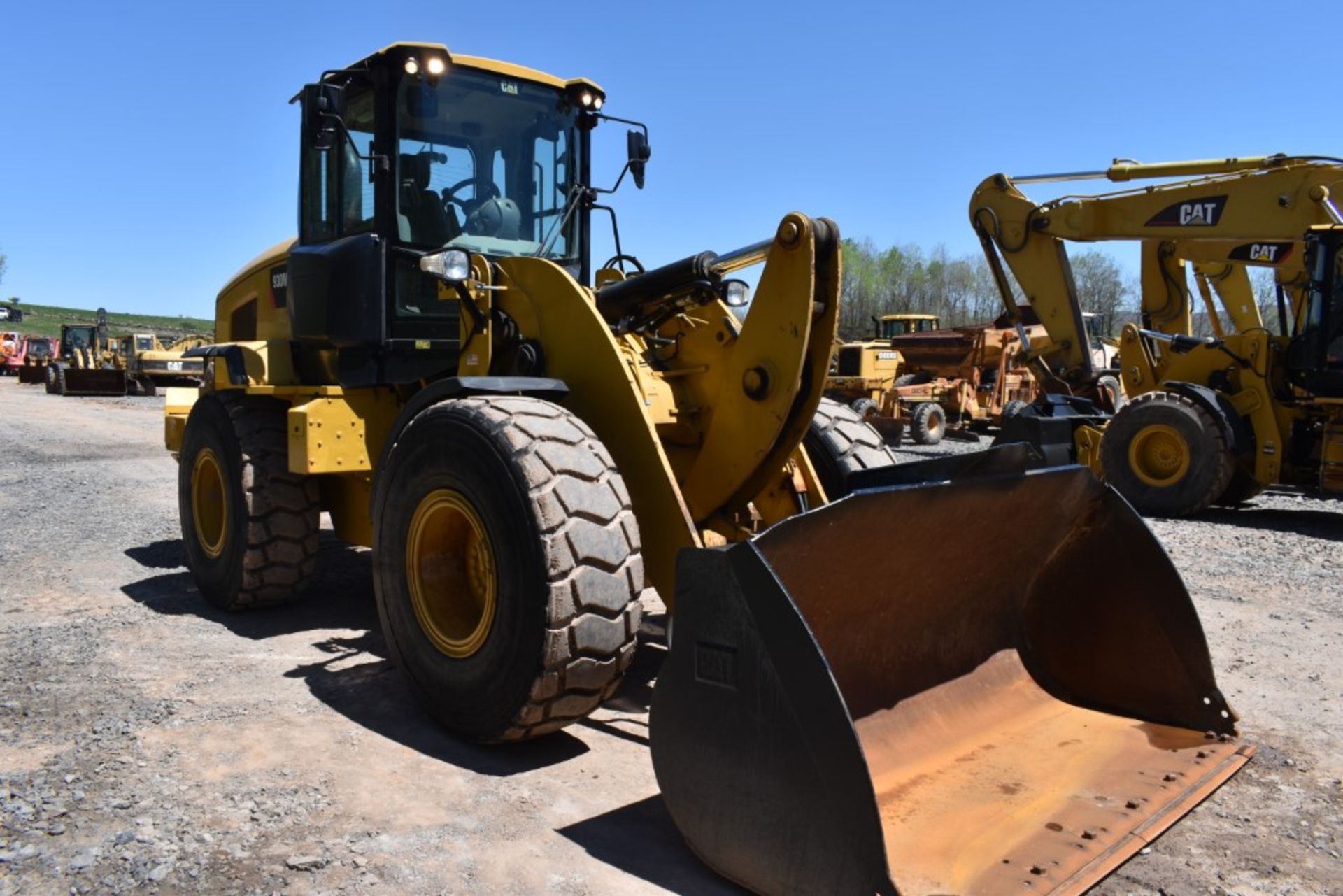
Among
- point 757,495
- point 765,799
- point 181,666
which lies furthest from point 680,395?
point 181,666

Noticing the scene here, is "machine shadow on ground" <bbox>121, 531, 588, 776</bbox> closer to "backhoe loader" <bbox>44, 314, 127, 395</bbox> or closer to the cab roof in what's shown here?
the cab roof

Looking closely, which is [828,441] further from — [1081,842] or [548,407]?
[1081,842]

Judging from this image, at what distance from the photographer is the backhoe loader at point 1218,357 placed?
32.6 feet

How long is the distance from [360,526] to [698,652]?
128 inches

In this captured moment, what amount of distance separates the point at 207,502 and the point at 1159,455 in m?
8.64

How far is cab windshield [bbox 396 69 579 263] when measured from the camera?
541 centimetres

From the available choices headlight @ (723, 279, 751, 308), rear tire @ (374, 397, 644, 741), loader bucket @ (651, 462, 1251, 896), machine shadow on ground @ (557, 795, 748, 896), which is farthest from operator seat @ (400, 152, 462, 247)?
machine shadow on ground @ (557, 795, 748, 896)

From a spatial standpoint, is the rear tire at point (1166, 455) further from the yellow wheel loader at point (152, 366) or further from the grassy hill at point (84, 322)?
the grassy hill at point (84, 322)

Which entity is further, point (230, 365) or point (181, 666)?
point (230, 365)

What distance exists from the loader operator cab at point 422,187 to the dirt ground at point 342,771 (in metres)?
1.62

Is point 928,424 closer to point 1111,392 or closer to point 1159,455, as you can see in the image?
point 1111,392

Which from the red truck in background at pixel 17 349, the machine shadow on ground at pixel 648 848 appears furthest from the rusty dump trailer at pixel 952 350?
the red truck in background at pixel 17 349

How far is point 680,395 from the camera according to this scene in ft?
15.6

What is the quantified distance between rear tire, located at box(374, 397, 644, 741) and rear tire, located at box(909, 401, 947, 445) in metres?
15.5
